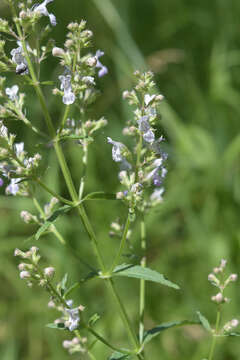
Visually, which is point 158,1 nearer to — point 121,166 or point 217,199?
point 217,199

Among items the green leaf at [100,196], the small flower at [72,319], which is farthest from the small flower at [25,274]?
the green leaf at [100,196]

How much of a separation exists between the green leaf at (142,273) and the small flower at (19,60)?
126 cm

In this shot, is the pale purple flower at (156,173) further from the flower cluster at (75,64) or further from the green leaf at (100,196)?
the flower cluster at (75,64)

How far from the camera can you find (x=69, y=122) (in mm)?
2982

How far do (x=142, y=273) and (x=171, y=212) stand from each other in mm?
2951

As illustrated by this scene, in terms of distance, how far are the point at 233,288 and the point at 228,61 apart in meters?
3.29

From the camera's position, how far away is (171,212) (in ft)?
18.2

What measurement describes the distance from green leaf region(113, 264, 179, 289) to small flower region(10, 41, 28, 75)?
1258 mm

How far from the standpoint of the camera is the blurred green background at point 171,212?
494 cm

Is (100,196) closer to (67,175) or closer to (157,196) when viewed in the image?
(67,175)

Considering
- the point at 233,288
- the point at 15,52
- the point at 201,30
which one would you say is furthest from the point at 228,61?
the point at 15,52

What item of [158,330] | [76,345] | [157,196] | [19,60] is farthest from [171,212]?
[19,60]

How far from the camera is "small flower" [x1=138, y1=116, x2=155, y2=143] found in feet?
8.45

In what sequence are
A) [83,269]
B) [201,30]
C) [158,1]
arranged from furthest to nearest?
[158,1], [201,30], [83,269]
